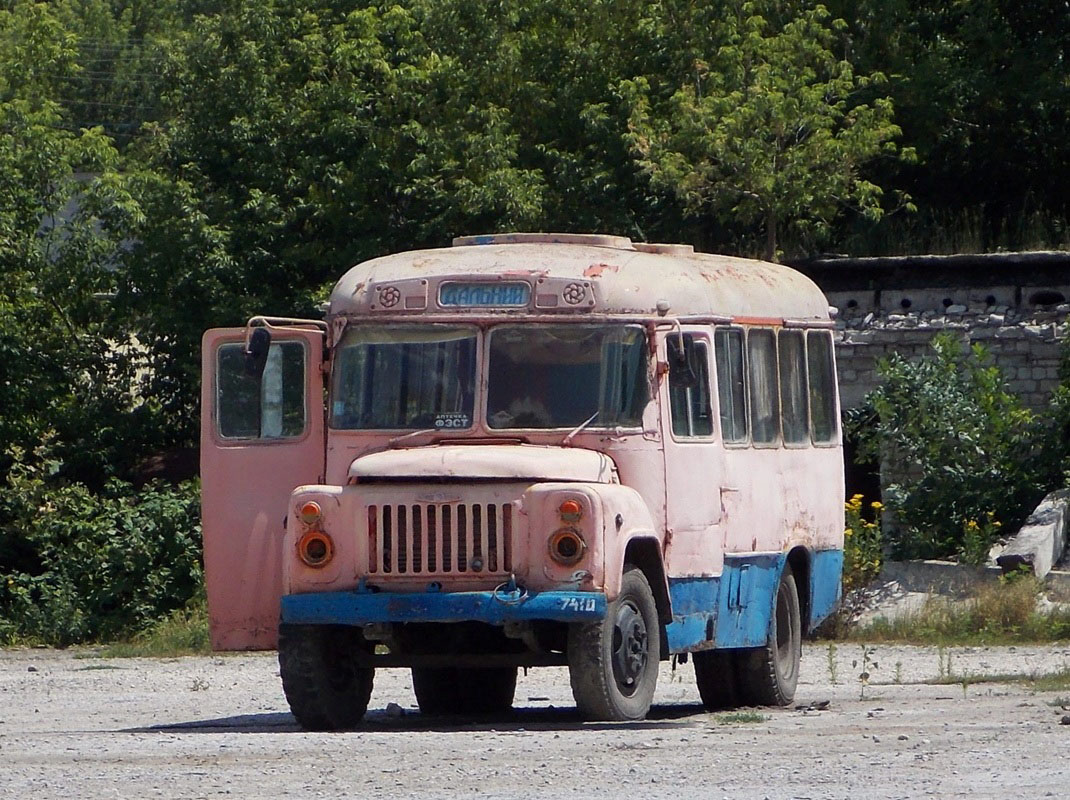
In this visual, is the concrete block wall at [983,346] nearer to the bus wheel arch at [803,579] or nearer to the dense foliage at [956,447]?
the dense foliage at [956,447]

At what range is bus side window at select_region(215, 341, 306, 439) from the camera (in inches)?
441

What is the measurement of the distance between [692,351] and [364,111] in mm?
19667

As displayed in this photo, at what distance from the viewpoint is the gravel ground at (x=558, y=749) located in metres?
7.84

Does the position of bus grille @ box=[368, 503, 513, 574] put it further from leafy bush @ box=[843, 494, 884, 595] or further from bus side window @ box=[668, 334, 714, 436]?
leafy bush @ box=[843, 494, 884, 595]

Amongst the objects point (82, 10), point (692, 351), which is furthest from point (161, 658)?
point (82, 10)

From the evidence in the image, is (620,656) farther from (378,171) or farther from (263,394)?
(378,171)

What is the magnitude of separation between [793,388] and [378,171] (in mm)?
16969

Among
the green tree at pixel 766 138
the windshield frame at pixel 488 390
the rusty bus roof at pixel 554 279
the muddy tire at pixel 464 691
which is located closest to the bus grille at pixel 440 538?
the windshield frame at pixel 488 390

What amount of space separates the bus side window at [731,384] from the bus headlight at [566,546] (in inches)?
75.3

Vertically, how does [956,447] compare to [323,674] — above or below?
above

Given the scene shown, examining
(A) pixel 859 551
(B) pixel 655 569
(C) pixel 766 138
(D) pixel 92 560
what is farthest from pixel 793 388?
(C) pixel 766 138

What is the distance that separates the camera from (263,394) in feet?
37.0

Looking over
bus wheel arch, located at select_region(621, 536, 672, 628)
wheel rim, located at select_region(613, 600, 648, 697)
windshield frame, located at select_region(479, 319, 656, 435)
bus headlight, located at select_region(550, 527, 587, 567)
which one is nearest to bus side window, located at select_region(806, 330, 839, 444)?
windshield frame, located at select_region(479, 319, 656, 435)

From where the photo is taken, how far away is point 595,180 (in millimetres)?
29531
